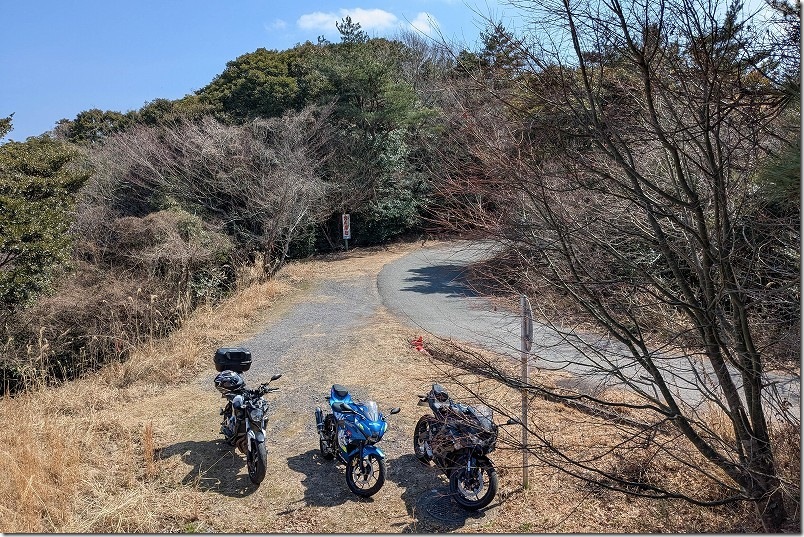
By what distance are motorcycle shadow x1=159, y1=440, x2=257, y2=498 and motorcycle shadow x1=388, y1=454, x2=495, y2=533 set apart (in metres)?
1.32

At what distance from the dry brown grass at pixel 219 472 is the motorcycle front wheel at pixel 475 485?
0.45ft

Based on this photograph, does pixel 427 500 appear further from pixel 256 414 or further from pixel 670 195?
pixel 670 195

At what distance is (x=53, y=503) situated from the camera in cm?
444

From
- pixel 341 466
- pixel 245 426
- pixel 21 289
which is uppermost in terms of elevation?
pixel 21 289

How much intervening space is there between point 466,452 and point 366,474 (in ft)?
2.89

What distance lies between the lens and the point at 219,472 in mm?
5328

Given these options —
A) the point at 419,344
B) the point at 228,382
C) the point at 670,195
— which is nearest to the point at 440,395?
the point at 419,344

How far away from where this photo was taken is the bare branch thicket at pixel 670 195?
2760 millimetres

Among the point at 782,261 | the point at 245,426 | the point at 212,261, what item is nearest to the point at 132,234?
the point at 212,261

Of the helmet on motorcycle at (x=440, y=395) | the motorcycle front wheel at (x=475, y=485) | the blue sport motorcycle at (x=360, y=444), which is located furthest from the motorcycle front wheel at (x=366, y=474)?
the helmet on motorcycle at (x=440, y=395)

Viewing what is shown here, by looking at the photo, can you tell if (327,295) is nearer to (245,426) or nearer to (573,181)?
(245,426)

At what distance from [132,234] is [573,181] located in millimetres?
12705

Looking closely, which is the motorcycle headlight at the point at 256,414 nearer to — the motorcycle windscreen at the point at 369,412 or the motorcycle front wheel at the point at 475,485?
the motorcycle windscreen at the point at 369,412

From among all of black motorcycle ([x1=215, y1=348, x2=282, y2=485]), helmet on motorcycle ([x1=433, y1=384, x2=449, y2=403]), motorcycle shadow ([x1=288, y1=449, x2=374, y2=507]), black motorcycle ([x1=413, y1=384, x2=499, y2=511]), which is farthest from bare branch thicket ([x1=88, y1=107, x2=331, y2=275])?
black motorcycle ([x1=413, y1=384, x2=499, y2=511])
